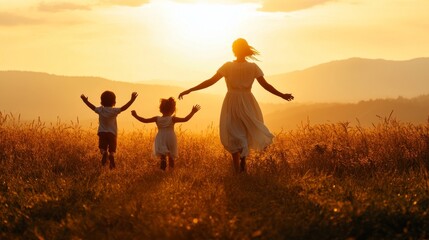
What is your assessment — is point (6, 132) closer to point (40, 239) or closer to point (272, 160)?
point (272, 160)

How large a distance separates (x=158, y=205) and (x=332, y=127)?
25.2 feet

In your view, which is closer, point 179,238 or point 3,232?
point 179,238

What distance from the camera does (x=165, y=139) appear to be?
36.2 ft

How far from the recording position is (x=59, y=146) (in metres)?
13.0

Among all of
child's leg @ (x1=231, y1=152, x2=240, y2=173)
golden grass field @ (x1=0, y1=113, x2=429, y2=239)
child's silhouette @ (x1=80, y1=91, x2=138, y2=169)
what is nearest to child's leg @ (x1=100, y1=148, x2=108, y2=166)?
child's silhouette @ (x1=80, y1=91, x2=138, y2=169)

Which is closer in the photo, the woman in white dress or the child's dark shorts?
the woman in white dress

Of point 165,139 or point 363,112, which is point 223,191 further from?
point 363,112

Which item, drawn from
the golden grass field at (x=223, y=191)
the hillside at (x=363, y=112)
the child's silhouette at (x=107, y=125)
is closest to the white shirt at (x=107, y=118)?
the child's silhouette at (x=107, y=125)

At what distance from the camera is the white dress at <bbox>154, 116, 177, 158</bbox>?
432 inches

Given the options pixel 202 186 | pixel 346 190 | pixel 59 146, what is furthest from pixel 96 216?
pixel 59 146

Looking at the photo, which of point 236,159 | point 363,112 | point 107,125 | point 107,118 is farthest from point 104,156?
point 363,112

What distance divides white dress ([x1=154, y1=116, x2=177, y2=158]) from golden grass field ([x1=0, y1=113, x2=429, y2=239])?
434 mm

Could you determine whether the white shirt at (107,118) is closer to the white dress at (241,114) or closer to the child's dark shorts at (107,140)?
the child's dark shorts at (107,140)

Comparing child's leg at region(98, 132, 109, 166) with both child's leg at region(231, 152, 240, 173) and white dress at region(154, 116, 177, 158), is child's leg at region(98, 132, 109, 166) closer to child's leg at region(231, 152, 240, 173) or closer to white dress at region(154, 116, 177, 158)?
white dress at region(154, 116, 177, 158)
